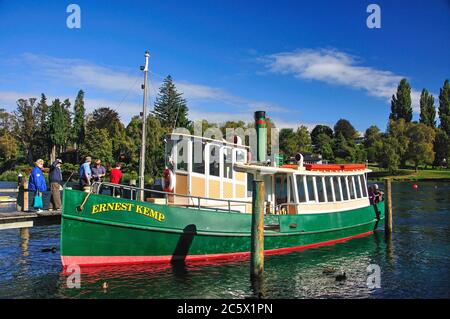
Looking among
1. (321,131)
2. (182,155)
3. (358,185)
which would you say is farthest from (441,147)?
(182,155)

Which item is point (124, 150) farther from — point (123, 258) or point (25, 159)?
point (123, 258)

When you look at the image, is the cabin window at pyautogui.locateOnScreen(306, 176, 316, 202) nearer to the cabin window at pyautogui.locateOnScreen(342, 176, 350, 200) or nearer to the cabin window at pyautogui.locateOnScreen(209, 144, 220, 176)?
the cabin window at pyautogui.locateOnScreen(342, 176, 350, 200)

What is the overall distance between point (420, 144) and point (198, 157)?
81.3 m

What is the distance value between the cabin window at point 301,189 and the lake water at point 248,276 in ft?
7.88

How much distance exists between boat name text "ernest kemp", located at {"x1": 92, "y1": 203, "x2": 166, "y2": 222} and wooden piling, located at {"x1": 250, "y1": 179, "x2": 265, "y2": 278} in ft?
11.3

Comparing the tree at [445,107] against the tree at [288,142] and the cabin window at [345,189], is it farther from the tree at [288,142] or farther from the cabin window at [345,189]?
the cabin window at [345,189]

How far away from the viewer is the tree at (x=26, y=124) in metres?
96.8

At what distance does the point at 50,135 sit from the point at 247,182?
250ft

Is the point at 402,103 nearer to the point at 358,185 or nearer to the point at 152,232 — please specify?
the point at 358,185

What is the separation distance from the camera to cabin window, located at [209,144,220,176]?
58.3 ft

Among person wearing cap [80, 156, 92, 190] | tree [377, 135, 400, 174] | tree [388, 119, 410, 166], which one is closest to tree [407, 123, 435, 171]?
tree [388, 119, 410, 166]

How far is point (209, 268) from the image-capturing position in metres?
15.9

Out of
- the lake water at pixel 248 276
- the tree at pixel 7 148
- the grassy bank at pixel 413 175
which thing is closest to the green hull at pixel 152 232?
the lake water at pixel 248 276
